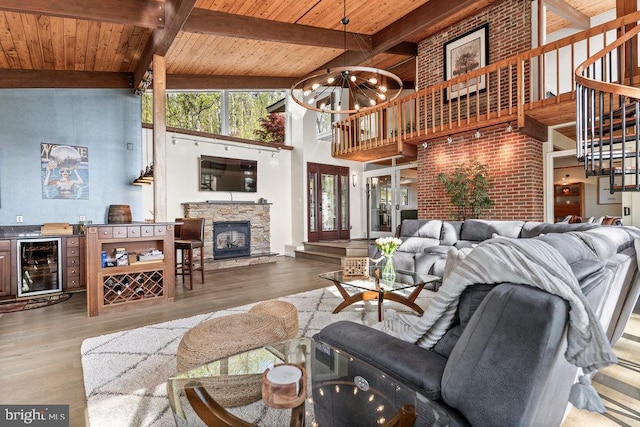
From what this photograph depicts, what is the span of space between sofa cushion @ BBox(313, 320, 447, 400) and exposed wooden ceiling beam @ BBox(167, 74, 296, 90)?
683cm

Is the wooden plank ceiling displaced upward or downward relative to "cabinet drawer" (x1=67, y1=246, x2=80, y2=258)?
upward

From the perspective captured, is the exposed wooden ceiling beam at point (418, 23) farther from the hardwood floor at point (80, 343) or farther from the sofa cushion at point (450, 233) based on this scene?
the hardwood floor at point (80, 343)

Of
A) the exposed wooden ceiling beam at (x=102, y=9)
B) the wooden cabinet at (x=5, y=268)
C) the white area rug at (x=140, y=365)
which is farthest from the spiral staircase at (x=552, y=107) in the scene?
the wooden cabinet at (x=5, y=268)

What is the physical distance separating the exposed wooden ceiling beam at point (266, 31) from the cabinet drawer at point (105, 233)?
9.70 feet

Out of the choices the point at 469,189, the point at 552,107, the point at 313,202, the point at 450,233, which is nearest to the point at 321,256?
the point at 313,202

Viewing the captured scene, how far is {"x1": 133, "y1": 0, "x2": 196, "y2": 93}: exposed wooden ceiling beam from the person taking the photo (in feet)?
12.0

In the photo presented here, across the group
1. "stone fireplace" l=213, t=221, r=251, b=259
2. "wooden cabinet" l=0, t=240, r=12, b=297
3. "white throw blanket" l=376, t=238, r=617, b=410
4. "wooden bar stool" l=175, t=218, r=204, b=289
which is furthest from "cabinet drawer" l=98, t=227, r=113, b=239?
"white throw blanket" l=376, t=238, r=617, b=410

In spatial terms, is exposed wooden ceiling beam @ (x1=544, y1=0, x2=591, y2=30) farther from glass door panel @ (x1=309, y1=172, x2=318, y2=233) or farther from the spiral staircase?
glass door panel @ (x1=309, y1=172, x2=318, y2=233)

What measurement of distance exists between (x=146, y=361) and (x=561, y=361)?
2.48 metres

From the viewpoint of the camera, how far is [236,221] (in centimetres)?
714


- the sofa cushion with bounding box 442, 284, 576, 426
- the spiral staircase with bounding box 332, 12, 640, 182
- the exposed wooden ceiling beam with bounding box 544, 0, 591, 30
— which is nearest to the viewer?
the sofa cushion with bounding box 442, 284, 576, 426

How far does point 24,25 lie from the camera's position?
3.94 meters

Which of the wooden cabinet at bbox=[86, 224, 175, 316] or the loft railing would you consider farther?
the loft railing

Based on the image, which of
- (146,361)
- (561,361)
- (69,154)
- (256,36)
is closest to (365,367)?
(561,361)
